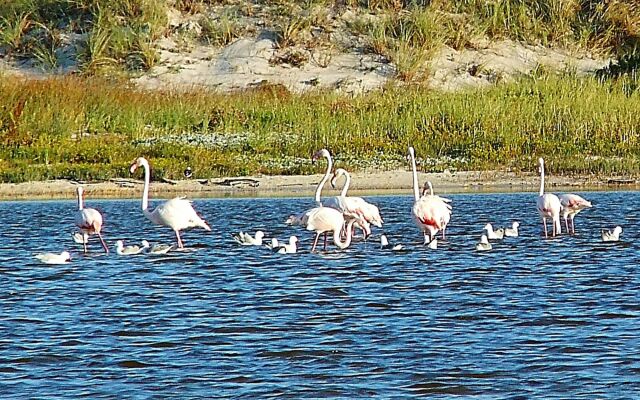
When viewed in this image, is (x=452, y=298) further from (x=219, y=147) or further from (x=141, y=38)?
(x=141, y=38)

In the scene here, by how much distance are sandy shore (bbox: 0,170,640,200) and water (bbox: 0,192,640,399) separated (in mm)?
5449

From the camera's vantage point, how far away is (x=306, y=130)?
24312mm

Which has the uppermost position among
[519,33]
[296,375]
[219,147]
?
[519,33]

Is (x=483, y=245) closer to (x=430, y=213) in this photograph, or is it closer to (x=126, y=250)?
(x=430, y=213)

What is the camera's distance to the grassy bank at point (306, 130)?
899 inches

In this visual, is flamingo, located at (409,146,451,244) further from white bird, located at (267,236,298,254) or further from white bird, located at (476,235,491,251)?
white bird, located at (267,236,298,254)

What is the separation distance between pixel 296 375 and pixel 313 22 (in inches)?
1018

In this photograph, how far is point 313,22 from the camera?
33344 millimetres

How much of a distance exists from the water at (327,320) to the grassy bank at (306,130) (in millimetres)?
6783

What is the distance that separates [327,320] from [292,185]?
12.0 m

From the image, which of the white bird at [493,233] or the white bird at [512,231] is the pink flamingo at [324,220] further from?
the white bird at [512,231]

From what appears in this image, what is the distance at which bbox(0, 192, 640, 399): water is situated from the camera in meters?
7.86

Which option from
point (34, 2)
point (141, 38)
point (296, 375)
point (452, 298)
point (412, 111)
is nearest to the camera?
point (296, 375)

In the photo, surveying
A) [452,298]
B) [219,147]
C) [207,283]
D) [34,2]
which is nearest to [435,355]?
[452,298]
